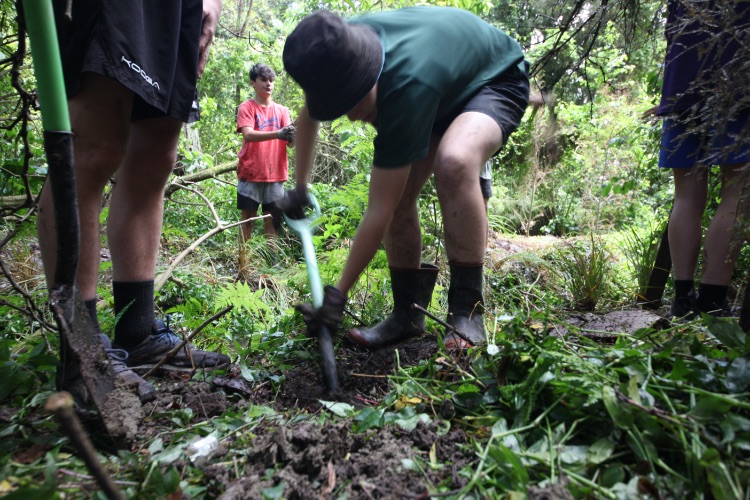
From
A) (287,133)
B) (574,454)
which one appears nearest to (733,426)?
(574,454)

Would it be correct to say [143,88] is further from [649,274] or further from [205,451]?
[649,274]

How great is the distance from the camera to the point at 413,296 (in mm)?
2205

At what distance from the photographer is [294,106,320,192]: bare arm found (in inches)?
84.0

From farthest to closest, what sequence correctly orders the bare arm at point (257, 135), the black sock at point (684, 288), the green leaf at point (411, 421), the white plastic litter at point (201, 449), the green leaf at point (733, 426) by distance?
1. the bare arm at point (257, 135)
2. the black sock at point (684, 288)
3. the green leaf at point (411, 421)
4. the white plastic litter at point (201, 449)
5. the green leaf at point (733, 426)

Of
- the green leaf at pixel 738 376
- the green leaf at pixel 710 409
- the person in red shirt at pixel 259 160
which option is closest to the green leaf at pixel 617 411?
the green leaf at pixel 710 409

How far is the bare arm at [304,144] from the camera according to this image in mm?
2133

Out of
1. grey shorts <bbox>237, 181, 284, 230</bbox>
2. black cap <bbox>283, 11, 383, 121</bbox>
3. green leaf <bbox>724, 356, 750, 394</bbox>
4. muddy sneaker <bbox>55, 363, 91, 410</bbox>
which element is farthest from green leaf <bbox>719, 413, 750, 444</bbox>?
grey shorts <bbox>237, 181, 284, 230</bbox>

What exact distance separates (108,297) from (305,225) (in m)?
1.14

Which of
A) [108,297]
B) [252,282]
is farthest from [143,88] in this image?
[252,282]

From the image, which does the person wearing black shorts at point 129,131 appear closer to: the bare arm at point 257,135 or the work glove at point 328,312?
the work glove at point 328,312

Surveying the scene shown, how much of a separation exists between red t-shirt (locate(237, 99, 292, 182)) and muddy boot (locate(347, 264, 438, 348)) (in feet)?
11.1

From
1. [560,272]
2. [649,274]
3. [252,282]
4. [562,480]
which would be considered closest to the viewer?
[562,480]

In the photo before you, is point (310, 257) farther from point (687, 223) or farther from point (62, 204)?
point (687, 223)

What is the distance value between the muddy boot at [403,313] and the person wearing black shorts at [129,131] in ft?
2.00
